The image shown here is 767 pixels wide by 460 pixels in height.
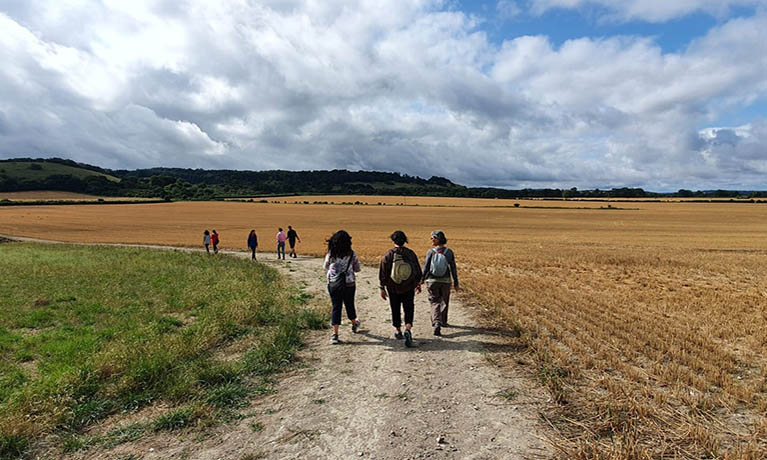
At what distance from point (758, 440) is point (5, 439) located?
26.3 feet

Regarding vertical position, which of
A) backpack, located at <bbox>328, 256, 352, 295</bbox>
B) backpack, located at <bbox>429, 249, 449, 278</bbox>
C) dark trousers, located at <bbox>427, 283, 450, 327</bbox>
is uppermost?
backpack, located at <bbox>429, 249, 449, 278</bbox>

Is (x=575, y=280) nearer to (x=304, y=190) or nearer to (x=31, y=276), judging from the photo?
(x=31, y=276)

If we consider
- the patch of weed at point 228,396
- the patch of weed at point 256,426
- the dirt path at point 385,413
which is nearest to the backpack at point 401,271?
the dirt path at point 385,413

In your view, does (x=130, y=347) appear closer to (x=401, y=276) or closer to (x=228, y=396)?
(x=228, y=396)

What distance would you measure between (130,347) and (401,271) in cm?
502

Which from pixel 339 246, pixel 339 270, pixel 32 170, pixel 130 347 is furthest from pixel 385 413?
pixel 32 170

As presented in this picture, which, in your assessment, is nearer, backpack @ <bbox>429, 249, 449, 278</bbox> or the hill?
backpack @ <bbox>429, 249, 449, 278</bbox>

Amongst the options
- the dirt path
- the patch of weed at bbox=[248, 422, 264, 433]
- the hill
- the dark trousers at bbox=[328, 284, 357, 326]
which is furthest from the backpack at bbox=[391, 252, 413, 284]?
the hill

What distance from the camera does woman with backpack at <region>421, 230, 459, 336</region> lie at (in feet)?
24.7

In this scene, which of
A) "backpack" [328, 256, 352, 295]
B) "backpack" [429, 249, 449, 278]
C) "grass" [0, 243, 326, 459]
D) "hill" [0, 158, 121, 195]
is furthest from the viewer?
"hill" [0, 158, 121, 195]

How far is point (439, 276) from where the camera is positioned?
24.8 feet

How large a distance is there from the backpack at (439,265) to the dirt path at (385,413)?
133 centimetres

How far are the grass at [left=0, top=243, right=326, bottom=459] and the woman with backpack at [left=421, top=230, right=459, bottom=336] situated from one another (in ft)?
8.77

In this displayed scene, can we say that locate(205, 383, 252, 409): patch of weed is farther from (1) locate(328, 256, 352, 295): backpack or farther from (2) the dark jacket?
(2) the dark jacket
